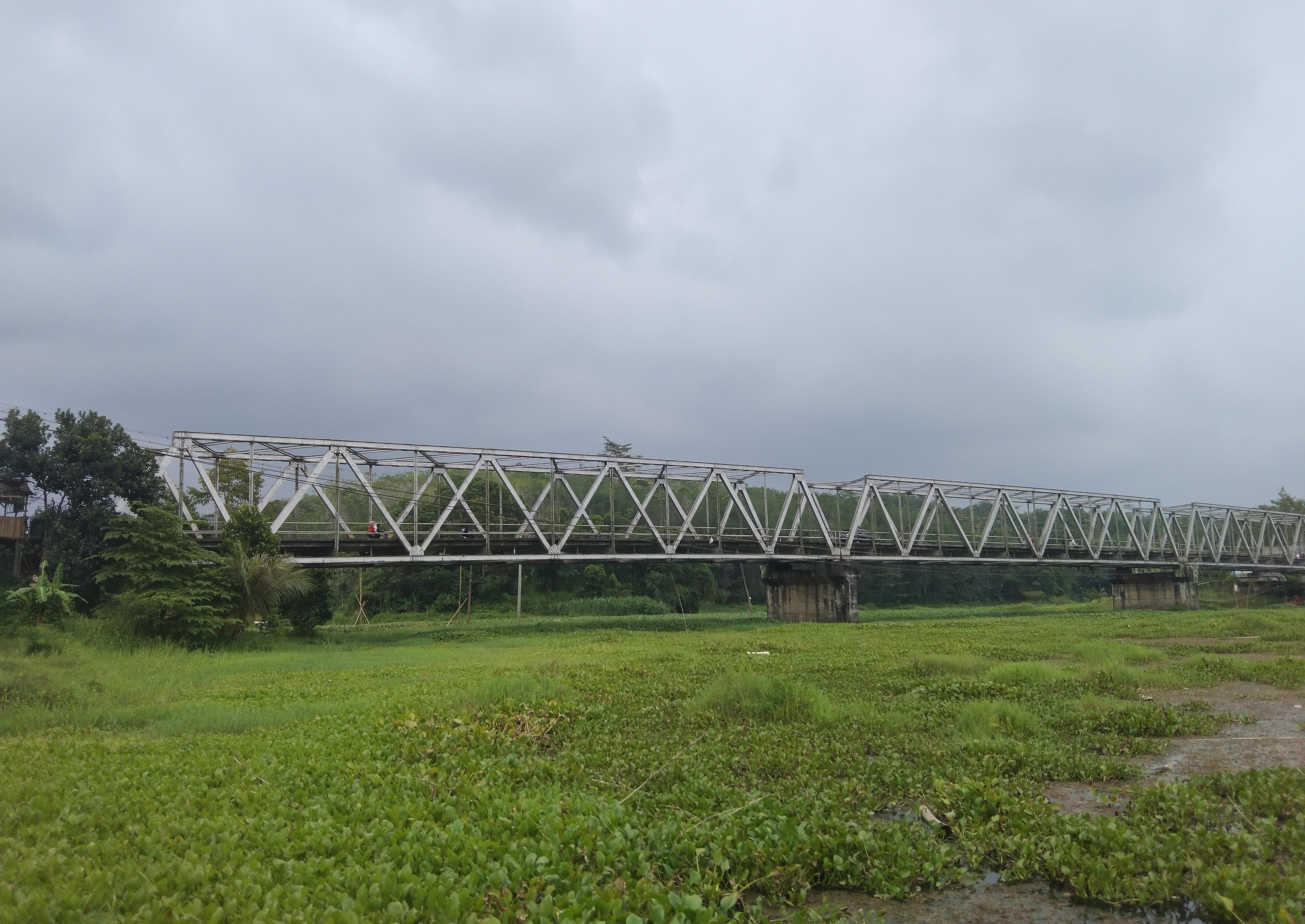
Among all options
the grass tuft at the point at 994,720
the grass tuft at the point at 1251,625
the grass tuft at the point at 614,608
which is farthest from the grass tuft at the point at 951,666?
the grass tuft at the point at 614,608

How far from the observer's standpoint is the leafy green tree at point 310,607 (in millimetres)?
28656

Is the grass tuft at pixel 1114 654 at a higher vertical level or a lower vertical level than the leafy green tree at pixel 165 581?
lower

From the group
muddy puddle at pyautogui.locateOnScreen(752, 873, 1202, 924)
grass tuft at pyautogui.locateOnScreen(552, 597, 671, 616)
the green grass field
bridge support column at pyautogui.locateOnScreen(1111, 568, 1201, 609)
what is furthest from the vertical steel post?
bridge support column at pyautogui.locateOnScreen(1111, 568, 1201, 609)

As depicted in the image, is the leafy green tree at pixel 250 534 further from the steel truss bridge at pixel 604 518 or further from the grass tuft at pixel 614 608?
the grass tuft at pixel 614 608

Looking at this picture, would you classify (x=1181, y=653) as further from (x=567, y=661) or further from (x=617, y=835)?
(x=617, y=835)

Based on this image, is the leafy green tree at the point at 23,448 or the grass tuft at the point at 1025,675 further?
the leafy green tree at the point at 23,448

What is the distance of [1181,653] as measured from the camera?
62.4 ft

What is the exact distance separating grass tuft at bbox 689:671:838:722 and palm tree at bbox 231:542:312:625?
1815cm

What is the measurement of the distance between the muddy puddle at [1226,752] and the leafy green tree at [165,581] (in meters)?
22.8

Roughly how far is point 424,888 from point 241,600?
23.0m

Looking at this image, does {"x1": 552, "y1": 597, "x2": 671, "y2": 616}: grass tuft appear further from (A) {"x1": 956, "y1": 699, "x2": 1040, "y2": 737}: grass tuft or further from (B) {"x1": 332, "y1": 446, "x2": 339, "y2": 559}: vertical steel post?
(A) {"x1": 956, "y1": 699, "x2": 1040, "y2": 737}: grass tuft

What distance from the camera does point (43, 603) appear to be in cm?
2173

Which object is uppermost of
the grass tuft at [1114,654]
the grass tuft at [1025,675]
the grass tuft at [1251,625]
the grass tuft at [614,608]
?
the grass tuft at [1025,675]

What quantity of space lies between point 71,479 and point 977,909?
92.3ft
